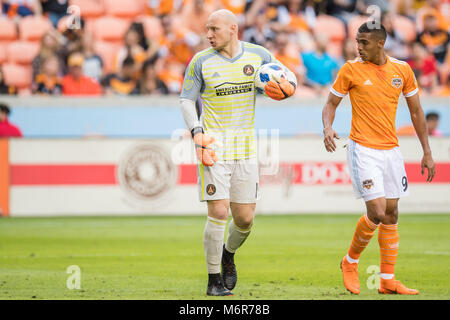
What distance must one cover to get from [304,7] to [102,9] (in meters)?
4.96

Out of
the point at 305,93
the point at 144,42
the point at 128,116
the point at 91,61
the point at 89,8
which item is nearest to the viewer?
the point at 128,116

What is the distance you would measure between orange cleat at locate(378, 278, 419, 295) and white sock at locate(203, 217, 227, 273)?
4.88ft

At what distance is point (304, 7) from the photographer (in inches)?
782

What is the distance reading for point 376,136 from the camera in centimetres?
728

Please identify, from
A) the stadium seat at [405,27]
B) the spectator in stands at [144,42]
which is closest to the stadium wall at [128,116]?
the spectator in stands at [144,42]

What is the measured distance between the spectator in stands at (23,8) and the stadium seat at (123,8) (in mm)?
1670

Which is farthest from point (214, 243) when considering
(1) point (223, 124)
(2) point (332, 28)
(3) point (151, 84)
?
(2) point (332, 28)

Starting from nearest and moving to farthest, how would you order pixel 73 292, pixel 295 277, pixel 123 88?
pixel 73 292
pixel 295 277
pixel 123 88

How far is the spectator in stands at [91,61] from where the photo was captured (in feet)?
57.3

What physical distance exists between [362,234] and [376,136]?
91 cm

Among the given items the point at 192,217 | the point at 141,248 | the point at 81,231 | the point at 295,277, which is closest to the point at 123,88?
the point at 192,217

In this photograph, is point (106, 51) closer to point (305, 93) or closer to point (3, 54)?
point (3, 54)

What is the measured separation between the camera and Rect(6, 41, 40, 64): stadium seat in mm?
18516
